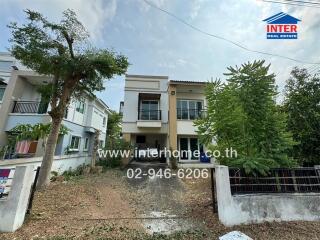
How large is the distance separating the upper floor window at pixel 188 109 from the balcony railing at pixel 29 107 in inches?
415

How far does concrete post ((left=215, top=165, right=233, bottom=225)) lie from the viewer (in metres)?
4.66

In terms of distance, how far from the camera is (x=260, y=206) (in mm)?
4793

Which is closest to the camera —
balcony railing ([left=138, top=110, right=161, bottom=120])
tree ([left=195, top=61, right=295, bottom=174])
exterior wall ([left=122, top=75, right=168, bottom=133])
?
tree ([left=195, top=61, right=295, bottom=174])

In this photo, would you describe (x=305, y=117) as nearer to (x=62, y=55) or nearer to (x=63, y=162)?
(x=62, y=55)

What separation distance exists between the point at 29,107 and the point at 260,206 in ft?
48.7

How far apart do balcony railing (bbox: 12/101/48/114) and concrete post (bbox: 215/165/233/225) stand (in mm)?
12736

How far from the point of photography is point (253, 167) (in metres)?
4.92

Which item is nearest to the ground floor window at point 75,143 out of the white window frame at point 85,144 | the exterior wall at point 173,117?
the white window frame at point 85,144

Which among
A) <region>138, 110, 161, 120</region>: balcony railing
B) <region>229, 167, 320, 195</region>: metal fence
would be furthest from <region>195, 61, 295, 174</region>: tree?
<region>138, 110, 161, 120</region>: balcony railing

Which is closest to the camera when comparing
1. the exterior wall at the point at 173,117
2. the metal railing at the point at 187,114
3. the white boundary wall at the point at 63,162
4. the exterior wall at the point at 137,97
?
the white boundary wall at the point at 63,162

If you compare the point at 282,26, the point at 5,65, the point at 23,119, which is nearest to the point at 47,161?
the point at 23,119

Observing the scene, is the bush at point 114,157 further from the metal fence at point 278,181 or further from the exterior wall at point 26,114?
the metal fence at point 278,181

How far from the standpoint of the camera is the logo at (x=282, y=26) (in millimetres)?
7555

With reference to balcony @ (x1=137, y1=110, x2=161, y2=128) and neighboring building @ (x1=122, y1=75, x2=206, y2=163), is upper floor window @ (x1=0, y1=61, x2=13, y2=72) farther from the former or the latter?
balcony @ (x1=137, y1=110, x2=161, y2=128)
